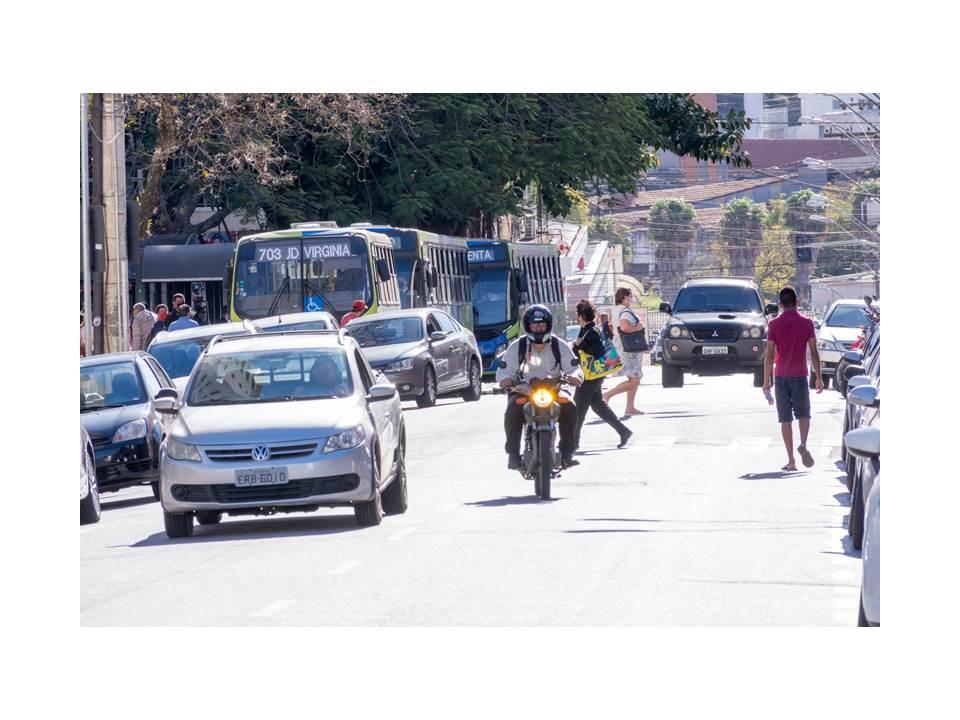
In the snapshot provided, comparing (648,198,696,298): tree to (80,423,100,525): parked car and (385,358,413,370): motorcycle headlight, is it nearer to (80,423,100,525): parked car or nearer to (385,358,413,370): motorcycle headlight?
(385,358,413,370): motorcycle headlight

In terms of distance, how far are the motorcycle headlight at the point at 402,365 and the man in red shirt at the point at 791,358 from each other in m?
9.41

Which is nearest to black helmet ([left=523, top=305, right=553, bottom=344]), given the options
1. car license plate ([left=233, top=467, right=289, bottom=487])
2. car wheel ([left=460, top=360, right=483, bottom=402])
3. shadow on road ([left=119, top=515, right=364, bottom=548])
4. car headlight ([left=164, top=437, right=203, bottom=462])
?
shadow on road ([left=119, top=515, right=364, bottom=548])

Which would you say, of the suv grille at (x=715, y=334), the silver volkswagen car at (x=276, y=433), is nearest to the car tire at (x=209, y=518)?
the silver volkswagen car at (x=276, y=433)

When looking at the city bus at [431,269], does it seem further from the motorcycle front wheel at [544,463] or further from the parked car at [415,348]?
the motorcycle front wheel at [544,463]

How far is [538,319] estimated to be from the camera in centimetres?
1509

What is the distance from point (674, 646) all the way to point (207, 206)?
65.5ft

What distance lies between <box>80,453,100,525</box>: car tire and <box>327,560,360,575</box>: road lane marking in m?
4.10

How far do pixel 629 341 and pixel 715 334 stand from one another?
424 cm

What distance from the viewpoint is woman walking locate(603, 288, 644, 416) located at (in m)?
20.7

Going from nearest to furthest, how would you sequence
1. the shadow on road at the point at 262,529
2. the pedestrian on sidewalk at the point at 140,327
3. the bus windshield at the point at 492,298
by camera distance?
1. the shadow on road at the point at 262,529
2. the pedestrian on sidewalk at the point at 140,327
3. the bus windshield at the point at 492,298

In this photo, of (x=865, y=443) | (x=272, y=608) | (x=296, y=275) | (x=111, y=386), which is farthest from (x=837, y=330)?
(x=865, y=443)

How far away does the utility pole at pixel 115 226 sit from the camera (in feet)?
66.8
